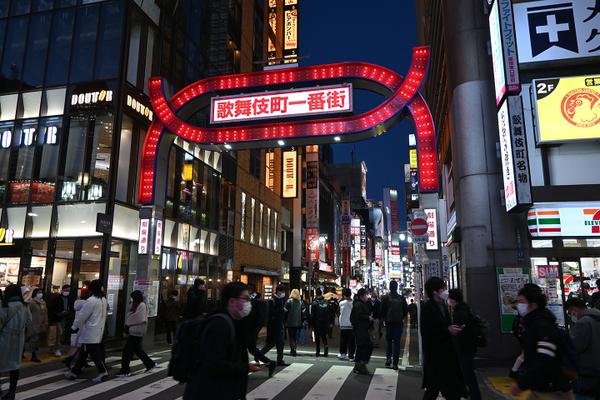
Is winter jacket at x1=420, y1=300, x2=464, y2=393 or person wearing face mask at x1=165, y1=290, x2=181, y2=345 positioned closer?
winter jacket at x1=420, y1=300, x2=464, y2=393

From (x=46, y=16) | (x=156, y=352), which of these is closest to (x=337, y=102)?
(x=156, y=352)

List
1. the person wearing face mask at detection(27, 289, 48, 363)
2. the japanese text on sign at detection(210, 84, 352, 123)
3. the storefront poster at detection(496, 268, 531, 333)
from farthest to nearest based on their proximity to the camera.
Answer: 1. the japanese text on sign at detection(210, 84, 352, 123)
2. the storefront poster at detection(496, 268, 531, 333)
3. the person wearing face mask at detection(27, 289, 48, 363)

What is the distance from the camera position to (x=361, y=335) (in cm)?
1131

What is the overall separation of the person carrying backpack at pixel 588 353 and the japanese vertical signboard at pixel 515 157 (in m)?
6.16

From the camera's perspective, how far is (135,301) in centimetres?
1046

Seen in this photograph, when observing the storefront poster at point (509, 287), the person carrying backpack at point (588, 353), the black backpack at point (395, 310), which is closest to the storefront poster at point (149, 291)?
the black backpack at point (395, 310)

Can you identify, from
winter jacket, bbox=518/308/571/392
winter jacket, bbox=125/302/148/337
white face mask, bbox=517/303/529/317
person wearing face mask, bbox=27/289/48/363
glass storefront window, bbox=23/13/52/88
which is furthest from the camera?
glass storefront window, bbox=23/13/52/88

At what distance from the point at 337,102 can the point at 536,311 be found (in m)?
10.6

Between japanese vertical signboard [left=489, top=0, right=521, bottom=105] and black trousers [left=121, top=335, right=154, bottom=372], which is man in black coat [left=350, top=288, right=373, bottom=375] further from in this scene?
japanese vertical signboard [left=489, top=0, right=521, bottom=105]

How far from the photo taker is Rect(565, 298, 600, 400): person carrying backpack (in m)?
5.29

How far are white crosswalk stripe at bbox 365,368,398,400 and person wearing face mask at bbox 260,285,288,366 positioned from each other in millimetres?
2479

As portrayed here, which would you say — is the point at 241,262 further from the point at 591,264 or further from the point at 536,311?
the point at 536,311

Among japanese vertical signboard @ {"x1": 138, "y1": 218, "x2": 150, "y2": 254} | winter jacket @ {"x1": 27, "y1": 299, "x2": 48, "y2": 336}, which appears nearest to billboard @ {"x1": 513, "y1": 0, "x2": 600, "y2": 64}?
japanese vertical signboard @ {"x1": 138, "y1": 218, "x2": 150, "y2": 254}

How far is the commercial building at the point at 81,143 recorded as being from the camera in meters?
16.1
